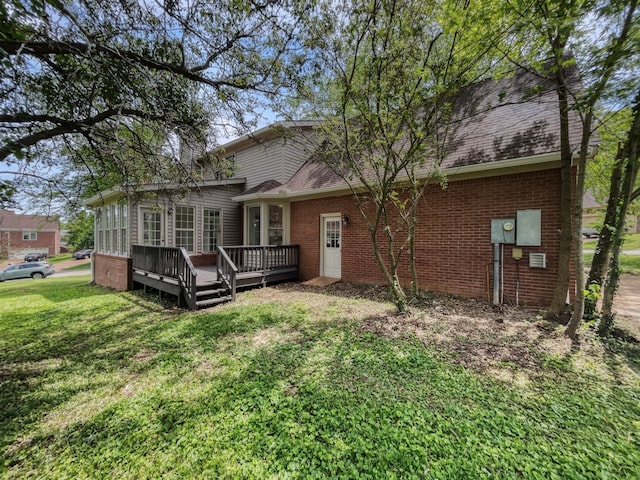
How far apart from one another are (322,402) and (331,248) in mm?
6876

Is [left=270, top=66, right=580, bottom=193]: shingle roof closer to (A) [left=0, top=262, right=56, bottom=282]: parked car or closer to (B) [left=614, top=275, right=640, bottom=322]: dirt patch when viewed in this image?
(B) [left=614, top=275, right=640, bottom=322]: dirt patch

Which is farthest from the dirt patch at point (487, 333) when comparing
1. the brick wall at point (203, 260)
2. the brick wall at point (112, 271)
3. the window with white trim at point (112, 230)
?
the window with white trim at point (112, 230)

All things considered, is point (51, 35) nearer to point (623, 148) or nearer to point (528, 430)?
point (528, 430)

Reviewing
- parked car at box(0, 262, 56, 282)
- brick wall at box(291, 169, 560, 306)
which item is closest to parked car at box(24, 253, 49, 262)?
parked car at box(0, 262, 56, 282)

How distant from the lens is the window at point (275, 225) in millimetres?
10477

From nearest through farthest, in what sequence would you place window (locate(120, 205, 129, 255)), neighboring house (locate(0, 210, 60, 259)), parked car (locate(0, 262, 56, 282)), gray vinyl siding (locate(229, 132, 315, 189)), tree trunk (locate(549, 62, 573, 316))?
tree trunk (locate(549, 62, 573, 316)) < window (locate(120, 205, 129, 255)) < gray vinyl siding (locate(229, 132, 315, 189)) < parked car (locate(0, 262, 56, 282)) < neighboring house (locate(0, 210, 60, 259))

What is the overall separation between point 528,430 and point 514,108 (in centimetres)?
757

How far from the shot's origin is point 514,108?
22.8 ft

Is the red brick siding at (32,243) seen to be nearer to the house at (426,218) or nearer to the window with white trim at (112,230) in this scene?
the window with white trim at (112,230)

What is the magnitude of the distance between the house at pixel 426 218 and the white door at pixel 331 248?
0.12 ft

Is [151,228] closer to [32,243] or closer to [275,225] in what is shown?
[275,225]

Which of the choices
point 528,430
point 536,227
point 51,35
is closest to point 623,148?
point 536,227

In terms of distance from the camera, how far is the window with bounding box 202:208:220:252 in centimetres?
1035

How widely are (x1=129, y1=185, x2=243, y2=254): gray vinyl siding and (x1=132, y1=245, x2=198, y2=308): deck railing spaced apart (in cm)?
85
